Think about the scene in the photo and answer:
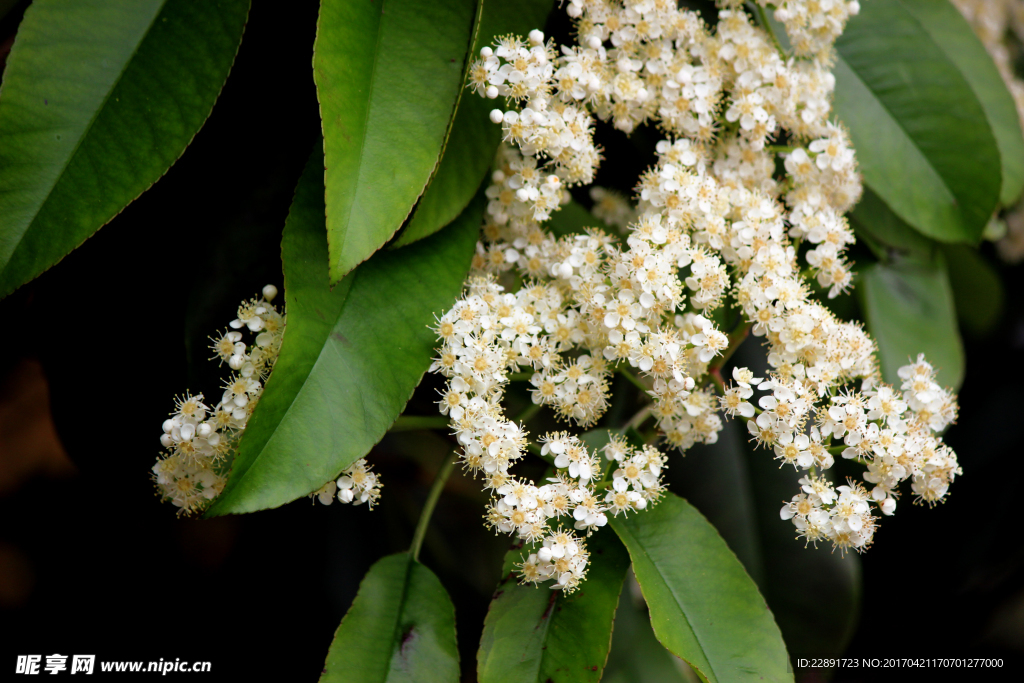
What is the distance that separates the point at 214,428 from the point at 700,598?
60cm

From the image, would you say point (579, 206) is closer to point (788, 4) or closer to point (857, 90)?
point (788, 4)

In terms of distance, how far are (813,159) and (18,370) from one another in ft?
5.92

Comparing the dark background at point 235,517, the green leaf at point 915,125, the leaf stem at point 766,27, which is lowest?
the dark background at point 235,517

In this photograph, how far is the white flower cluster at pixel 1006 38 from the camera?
1.73 m

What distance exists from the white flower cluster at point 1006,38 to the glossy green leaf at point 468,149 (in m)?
1.49

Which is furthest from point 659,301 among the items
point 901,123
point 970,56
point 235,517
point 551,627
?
point 235,517

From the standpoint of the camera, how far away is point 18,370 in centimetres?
158

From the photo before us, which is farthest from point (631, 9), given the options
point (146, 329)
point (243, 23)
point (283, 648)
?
point (283, 648)

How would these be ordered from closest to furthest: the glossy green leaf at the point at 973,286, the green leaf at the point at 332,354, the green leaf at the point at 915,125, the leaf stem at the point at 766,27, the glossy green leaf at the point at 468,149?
the green leaf at the point at 332,354 → the glossy green leaf at the point at 468,149 → the leaf stem at the point at 766,27 → the green leaf at the point at 915,125 → the glossy green leaf at the point at 973,286

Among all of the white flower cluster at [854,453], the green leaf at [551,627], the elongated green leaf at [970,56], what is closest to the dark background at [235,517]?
the green leaf at [551,627]

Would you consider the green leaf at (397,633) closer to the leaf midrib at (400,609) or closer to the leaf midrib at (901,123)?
the leaf midrib at (400,609)

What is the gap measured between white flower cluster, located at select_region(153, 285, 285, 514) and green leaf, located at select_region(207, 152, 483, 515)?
0.21ft

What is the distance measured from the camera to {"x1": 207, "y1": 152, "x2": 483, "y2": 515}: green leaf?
2.11 ft

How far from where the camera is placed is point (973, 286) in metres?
1.75
